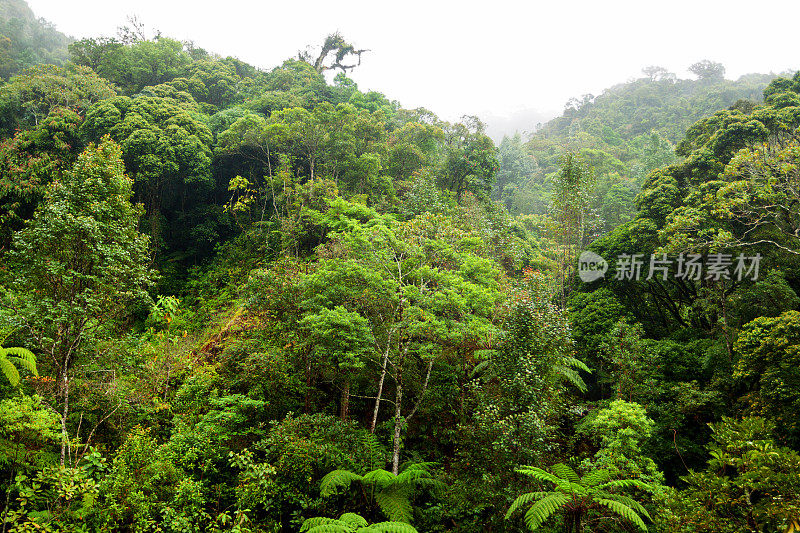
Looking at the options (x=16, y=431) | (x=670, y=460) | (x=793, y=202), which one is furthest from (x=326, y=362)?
(x=793, y=202)

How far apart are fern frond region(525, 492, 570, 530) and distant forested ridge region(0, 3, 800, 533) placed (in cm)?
7

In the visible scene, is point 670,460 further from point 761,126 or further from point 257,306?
point 257,306

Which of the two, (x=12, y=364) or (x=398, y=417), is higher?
(x=12, y=364)

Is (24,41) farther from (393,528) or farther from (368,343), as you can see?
(393,528)

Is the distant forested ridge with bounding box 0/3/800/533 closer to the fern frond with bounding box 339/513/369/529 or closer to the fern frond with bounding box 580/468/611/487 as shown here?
the fern frond with bounding box 580/468/611/487

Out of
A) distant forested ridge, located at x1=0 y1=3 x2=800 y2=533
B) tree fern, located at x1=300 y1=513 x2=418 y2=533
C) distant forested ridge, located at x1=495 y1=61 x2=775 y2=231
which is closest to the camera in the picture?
tree fern, located at x1=300 y1=513 x2=418 y2=533

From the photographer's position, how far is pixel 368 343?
27.5 feet

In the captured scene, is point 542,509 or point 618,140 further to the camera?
point 618,140

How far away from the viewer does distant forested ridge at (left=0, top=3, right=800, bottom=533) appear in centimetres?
622

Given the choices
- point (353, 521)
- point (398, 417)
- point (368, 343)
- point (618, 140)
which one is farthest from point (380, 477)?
point (618, 140)

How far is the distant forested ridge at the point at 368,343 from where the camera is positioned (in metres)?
6.22

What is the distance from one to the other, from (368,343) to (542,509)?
479 centimetres

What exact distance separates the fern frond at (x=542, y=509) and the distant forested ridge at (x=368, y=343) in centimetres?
7

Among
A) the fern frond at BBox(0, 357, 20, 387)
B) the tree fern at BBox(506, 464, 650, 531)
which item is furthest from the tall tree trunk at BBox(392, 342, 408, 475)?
the fern frond at BBox(0, 357, 20, 387)
